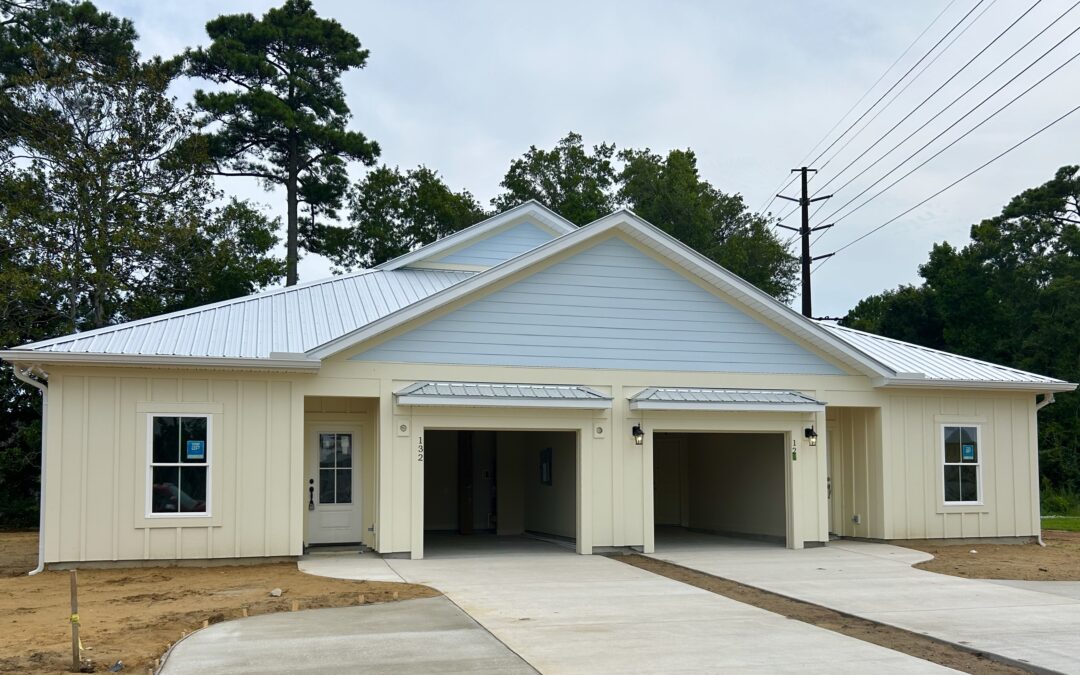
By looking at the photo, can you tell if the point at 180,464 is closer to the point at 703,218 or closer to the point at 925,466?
the point at 925,466

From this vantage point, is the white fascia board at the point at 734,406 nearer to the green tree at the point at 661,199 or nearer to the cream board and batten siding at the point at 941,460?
the cream board and batten siding at the point at 941,460

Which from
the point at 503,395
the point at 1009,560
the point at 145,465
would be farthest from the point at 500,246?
the point at 1009,560

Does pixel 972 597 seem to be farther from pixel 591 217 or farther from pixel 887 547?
pixel 591 217

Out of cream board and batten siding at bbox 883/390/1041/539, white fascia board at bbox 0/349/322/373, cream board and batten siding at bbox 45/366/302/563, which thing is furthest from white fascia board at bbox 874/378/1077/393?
cream board and batten siding at bbox 45/366/302/563

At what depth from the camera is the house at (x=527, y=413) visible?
14.7 meters

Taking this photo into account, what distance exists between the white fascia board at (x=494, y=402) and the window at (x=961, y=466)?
684 centimetres

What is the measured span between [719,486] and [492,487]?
4.68 metres

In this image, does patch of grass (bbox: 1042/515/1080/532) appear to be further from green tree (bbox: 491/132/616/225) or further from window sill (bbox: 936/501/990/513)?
green tree (bbox: 491/132/616/225)

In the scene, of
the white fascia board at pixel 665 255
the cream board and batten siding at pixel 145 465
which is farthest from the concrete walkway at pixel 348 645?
the white fascia board at pixel 665 255

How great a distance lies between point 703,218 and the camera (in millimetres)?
43906

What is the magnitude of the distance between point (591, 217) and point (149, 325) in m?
28.2

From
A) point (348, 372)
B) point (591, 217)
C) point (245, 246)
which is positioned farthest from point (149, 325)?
point (591, 217)

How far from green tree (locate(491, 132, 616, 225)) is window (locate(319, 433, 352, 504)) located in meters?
27.8

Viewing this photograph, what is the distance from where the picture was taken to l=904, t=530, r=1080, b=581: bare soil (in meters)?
14.4
